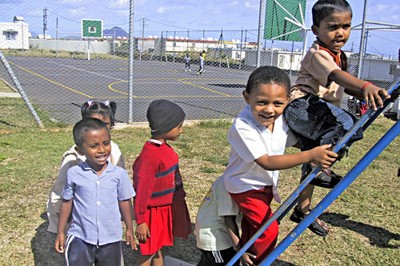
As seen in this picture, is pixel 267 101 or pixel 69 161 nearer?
pixel 267 101

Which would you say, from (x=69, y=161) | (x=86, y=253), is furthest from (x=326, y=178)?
(x=69, y=161)

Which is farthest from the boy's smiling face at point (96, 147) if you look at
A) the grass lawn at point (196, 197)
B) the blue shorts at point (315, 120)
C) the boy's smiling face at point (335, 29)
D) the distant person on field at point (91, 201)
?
the boy's smiling face at point (335, 29)

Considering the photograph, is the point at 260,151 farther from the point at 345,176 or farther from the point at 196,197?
the point at 196,197

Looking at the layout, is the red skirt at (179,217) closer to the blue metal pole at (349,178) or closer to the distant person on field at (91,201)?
the distant person on field at (91,201)

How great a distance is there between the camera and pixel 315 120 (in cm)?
255

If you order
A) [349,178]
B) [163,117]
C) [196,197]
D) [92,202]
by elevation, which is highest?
[163,117]

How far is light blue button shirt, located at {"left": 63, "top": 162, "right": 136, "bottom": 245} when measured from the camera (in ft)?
8.54

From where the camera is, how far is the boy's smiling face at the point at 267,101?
2309 mm

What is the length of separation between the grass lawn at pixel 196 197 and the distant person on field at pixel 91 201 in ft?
2.70

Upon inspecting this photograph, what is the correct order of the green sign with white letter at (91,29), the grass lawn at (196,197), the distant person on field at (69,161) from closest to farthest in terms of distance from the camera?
the distant person on field at (69,161), the grass lawn at (196,197), the green sign with white letter at (91,29)

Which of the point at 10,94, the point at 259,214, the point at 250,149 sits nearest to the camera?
the point at 250,149

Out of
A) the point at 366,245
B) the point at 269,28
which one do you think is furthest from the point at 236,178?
the point at 269,28

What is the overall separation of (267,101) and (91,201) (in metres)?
1.17

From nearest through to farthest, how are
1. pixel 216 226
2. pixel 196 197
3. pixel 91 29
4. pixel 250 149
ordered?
pixel 250 149 < pixel 216 226 < pixel 196 197 < pixel 91 29
